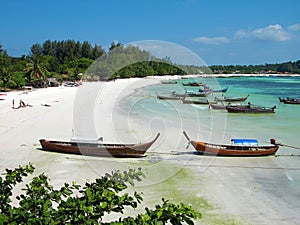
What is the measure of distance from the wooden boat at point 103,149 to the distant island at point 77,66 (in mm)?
2795

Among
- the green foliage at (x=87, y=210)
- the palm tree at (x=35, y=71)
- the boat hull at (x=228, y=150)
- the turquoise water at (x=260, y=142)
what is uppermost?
the palm tree at (x=35, y=71)

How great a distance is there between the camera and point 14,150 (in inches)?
535

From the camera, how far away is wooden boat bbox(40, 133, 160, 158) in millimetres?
12445

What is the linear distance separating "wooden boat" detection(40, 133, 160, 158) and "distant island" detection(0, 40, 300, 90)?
110 inches

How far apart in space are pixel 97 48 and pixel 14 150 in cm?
8375

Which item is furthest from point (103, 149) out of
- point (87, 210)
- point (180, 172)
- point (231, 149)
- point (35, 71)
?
point (35, 71)

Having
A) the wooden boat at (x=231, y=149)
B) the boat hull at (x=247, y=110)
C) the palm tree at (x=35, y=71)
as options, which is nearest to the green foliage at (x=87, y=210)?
the wooden boat at (x=231, y=149)

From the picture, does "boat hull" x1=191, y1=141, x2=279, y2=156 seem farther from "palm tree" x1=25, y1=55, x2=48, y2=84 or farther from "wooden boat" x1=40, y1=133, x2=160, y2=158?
"palm tree" x1=25, y1=55, x2=48, y2=84

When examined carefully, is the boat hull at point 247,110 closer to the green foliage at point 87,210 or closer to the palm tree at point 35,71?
the green foliage at point 87,210

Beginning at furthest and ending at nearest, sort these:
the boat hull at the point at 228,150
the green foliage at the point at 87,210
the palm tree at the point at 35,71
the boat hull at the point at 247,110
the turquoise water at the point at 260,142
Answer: the palm tree at the point at 35,71 < the boat hull at the point at 247,110 < the boat hull at the point at 228,150 < the turquoise water at the point at 260,142 < the green foliage at the point at 87,210

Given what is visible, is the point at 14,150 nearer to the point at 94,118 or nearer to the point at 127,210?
the point at 127,210

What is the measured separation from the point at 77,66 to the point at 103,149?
65606 millimetres

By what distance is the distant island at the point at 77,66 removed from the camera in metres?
10.6

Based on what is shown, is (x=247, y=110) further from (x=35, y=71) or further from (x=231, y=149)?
(x=35, y=71)
